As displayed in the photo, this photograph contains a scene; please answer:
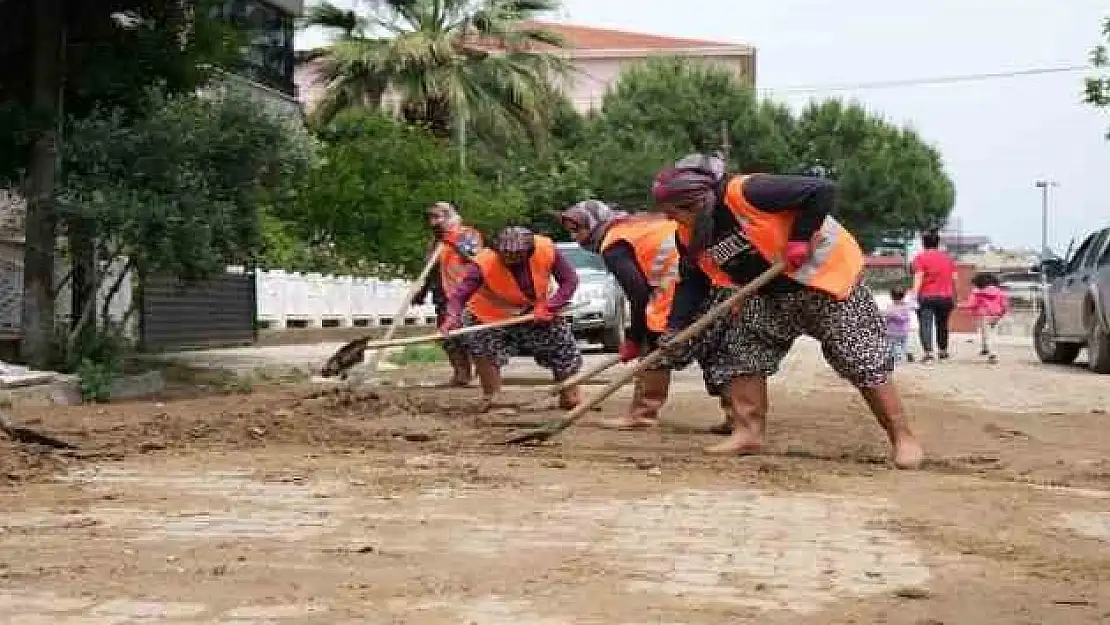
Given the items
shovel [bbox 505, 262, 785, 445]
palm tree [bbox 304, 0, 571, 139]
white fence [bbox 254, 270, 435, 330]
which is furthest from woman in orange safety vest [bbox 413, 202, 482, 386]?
palm tree [bbox 304, 0, 571, 139]

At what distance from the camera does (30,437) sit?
26.1 ft

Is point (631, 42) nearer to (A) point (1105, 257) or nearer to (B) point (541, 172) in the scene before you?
(B) point (541, 172)

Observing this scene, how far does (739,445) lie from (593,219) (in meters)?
2.58

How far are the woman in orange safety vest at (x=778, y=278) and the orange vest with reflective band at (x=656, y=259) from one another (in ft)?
4.14

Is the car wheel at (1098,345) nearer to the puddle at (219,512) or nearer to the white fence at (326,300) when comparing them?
the white fence at (326,300)

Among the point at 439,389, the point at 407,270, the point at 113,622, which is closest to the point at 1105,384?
the point at 439,389

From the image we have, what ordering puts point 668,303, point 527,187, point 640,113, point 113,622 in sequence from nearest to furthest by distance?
point 113,622 → point 668,303 → point 527,187 → point 640,113

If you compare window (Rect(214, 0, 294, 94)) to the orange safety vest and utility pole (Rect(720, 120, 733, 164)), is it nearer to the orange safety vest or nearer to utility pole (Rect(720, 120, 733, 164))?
the orange safety vest

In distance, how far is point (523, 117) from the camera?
39.7m

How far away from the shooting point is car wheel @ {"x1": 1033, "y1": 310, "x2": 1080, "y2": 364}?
64.6ft

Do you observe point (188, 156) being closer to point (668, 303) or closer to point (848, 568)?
point (668, 303)

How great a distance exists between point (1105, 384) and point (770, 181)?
29.4 ft

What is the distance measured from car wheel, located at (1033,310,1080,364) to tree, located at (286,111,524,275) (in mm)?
14500

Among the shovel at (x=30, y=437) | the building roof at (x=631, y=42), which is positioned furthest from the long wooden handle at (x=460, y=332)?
the building roof at (x=631, y=42)
